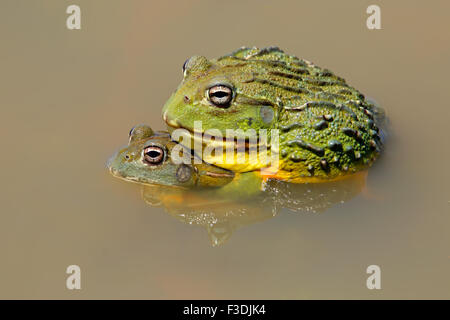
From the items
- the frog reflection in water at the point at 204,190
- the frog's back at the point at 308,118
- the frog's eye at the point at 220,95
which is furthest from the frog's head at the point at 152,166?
the frog's back at the point at 308,118

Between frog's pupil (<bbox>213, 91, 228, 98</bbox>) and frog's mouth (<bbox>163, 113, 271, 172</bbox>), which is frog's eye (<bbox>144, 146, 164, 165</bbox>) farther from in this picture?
frog's pupil (<bbox>213, 91, 228, 98</bbox>)

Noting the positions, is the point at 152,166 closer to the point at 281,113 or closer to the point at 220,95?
the point at 220,95

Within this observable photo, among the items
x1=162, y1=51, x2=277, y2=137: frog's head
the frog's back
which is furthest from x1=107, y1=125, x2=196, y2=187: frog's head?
the frog's back

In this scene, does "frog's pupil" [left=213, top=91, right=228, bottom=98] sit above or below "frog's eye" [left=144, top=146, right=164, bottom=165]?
above

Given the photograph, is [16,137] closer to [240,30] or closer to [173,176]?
[173,176]

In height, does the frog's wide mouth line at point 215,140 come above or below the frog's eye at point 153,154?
above

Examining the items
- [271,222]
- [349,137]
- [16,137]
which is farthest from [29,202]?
[349,137]

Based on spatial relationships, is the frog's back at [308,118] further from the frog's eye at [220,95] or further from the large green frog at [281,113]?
the frog's eye at [220,95]
